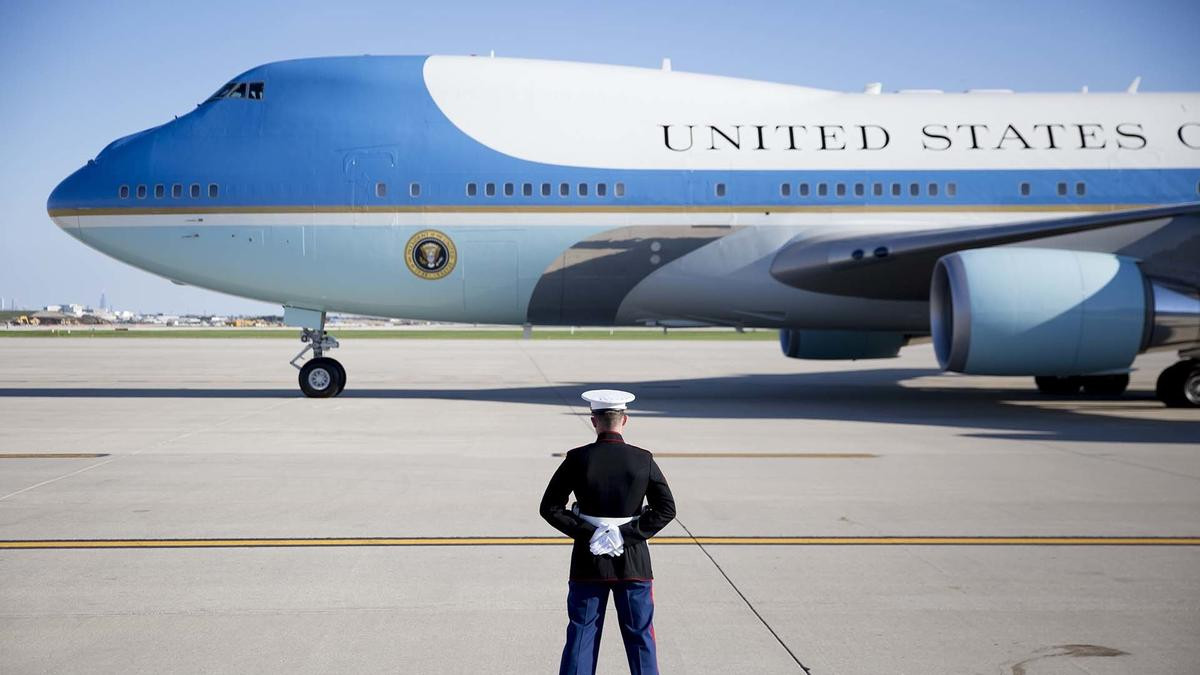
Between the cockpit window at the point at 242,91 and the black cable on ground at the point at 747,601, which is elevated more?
the cockpit window at the point at 242,91

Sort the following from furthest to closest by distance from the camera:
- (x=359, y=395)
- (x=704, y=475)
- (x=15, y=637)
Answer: (x=359, y=395), (x=704, y=475), (x=15, y=637)

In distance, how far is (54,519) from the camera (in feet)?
23.9

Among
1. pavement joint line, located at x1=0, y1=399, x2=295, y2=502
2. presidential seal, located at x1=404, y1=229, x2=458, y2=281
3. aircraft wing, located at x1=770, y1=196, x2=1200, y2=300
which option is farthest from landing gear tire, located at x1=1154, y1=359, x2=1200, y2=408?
pavement joint line, located at x1=0, y1=399, x2=295, y2=502

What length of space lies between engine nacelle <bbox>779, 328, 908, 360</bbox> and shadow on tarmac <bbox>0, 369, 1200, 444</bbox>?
0.77 meters

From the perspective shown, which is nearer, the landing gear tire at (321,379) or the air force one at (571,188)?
the air force one at (571,188)

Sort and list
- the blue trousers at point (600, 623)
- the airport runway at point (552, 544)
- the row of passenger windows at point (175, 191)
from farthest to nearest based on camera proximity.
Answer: the row of passenger windows at point (175, 191) → the airport runway at point (552, 544) → the blue trousers at point (600, 623)

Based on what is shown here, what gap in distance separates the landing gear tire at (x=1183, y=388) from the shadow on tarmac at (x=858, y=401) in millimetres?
352

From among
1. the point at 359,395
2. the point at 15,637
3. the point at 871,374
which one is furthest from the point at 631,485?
the point at 871,374

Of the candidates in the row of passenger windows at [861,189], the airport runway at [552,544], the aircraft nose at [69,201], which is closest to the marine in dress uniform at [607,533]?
the airport runway at [552,544]

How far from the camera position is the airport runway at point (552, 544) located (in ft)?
15.2

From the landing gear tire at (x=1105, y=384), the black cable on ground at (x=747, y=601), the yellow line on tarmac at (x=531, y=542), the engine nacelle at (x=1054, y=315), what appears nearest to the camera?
the black cable on ground at (x=747, y=601)

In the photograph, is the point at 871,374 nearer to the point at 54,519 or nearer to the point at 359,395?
the point at 359,395

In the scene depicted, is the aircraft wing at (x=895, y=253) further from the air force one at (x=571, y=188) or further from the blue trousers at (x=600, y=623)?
the blue trousers at (x=600, y=623)

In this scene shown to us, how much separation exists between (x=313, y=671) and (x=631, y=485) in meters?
Result: 1.69
